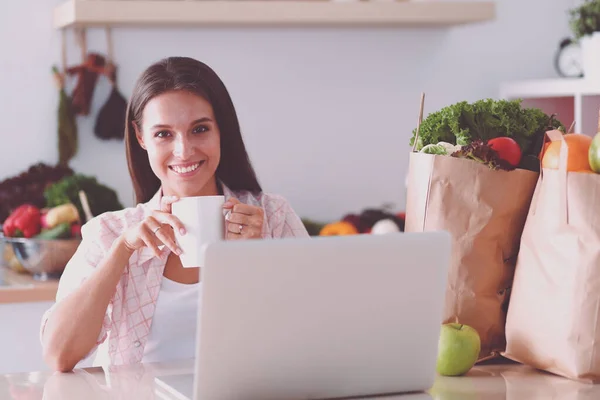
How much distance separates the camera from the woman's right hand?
1.38m

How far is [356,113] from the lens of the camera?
3.07 meters

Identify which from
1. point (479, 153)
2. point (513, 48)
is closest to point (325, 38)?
point (513, 48)

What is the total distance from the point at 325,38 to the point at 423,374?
193cm

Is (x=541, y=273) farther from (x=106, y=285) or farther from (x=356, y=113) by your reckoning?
(x=356, y=113)

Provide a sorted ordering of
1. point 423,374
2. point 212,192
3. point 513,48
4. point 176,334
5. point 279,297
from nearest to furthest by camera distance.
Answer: point 279,297 → point 423,374 → point 176,334 → point 212,192 → point 513,48

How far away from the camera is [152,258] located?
5.56 ft

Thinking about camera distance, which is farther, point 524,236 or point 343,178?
point 343,178

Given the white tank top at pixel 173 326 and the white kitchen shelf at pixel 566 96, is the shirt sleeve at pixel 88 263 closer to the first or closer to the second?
the white tank top at pixel 173 326

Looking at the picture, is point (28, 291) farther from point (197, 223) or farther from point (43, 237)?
point (197, 223)

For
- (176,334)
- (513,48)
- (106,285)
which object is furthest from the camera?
(513,48)

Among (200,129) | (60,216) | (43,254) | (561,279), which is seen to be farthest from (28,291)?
(561,279)

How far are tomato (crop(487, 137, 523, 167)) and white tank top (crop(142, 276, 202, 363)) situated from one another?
24.0 inches

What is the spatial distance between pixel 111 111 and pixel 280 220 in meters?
1.11

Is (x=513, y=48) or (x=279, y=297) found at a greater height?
(x=513, y=48)
